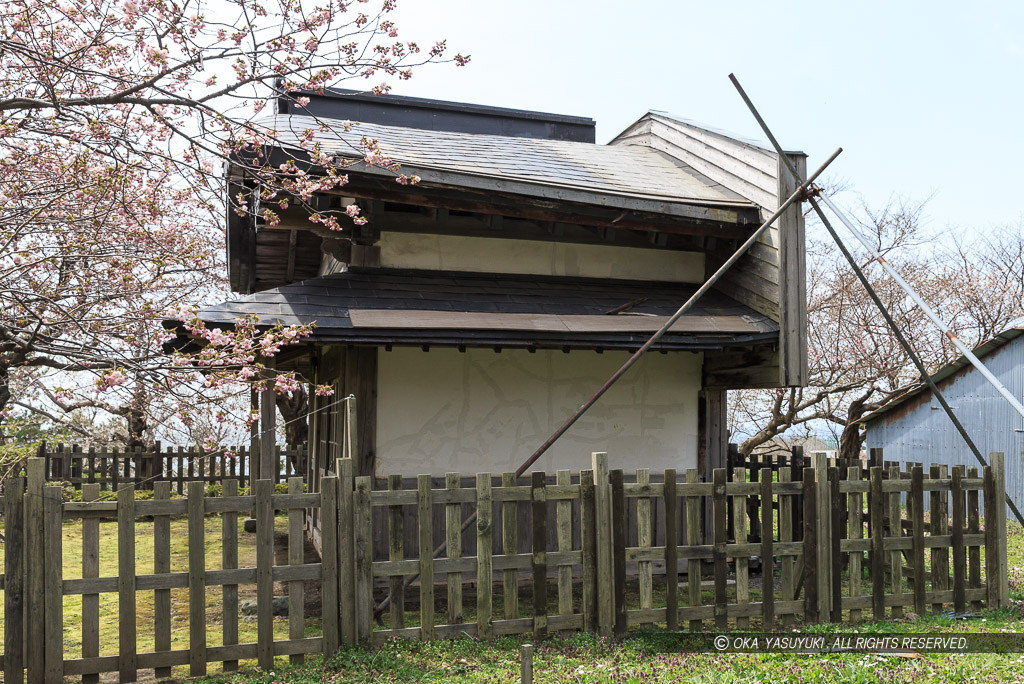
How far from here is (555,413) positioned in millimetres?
8742

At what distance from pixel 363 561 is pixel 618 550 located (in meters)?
2.04

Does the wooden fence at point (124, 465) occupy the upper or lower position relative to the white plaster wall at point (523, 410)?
lower

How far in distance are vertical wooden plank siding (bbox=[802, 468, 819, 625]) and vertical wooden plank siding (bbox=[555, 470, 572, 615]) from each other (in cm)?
212

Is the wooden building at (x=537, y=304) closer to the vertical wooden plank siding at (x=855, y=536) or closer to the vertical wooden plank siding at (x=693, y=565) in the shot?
the vertical wooden plank siding at (x=855, y=536)

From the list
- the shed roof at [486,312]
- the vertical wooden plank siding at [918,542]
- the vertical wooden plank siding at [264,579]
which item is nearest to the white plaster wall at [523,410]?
the shed roof at [486,312]

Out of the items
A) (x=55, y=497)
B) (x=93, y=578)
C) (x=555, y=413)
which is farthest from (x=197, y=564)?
(x=555, y=413)

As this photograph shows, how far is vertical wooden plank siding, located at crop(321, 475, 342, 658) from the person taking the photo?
5762 millimetres

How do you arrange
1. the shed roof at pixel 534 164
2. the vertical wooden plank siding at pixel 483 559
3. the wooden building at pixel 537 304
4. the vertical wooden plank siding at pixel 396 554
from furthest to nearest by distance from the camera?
the shed roof at pixel 534 164
the wooden building at pixel 537 304
the vertical wooden plank siding at pixel 483 559
the vertical wooden plank siding at pixel 396 554

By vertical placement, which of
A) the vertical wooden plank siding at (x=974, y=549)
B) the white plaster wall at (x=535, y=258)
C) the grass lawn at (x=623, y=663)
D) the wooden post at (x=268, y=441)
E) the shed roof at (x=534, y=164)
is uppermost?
the shed roof at (x=534, y=164)

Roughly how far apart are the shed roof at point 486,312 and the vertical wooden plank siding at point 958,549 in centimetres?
218

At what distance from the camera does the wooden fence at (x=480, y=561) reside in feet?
17.0

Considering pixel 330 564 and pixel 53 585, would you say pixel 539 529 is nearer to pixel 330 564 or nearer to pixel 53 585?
pixel 330 564

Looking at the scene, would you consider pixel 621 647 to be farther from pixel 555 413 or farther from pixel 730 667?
pixel 555 413

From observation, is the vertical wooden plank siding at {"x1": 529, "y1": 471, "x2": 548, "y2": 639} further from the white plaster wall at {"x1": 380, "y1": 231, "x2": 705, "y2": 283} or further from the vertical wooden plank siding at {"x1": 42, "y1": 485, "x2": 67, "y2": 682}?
the white plaster wall at {"x1": 380, "y1": 231, "x2": 705, "y2": 283}
